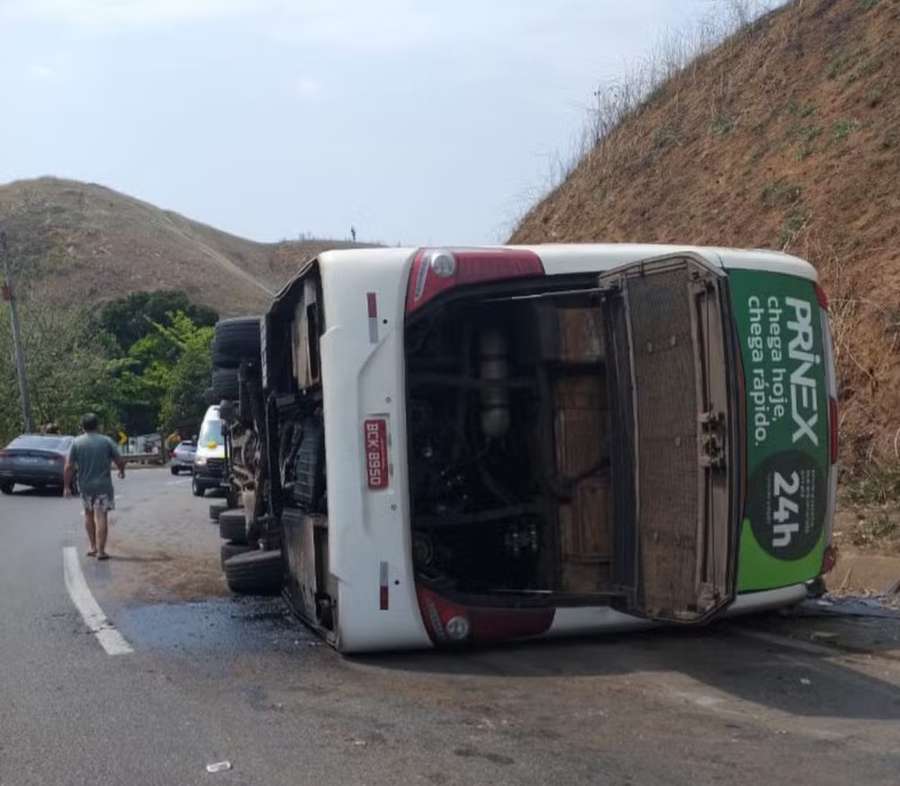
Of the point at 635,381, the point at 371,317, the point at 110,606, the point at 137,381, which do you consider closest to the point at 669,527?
the point at 635,381

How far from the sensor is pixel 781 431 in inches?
267

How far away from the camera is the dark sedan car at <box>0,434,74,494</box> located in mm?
26938

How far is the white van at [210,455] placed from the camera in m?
22.9

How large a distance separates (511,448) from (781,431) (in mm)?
1823

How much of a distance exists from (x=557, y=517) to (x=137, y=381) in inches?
2250

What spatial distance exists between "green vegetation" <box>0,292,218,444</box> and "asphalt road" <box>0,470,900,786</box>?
128 feet

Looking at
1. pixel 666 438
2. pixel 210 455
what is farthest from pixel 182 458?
pixel 666 438

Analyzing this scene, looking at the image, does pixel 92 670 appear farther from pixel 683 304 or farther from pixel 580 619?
pixel 683 304

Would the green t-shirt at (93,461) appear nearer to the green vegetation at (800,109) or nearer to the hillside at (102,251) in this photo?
the green vegetation at (800,109)

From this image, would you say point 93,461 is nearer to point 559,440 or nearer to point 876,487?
point 559,440

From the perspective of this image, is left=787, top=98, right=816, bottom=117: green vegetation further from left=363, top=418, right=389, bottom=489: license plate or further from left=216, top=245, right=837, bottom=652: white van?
left=363, top=418, right=389, bottom=489: license plate

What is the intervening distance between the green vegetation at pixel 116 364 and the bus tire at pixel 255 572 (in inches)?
1459

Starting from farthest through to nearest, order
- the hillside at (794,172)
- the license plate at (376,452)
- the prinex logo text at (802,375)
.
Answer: the hillside at (794,172) → the license plate at (376,452) → the prinex logo text at (802,375)

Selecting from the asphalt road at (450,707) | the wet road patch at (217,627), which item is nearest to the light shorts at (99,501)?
the wet road patch at (217,627)
